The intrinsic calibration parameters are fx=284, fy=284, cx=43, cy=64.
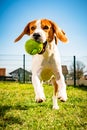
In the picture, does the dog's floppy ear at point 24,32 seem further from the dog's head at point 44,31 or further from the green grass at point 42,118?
the green grass at point 42,118

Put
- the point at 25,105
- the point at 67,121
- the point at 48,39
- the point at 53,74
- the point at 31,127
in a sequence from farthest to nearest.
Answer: the point at 25,105
the point at 53,74
the point at 48,39
the point at 67,121
the point at 31,127

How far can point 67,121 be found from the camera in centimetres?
399

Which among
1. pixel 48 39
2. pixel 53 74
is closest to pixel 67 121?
pixel 53 74

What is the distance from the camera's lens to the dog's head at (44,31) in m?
4.04

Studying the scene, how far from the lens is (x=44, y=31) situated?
4176 millimetres

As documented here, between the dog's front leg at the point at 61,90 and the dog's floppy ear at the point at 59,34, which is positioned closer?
the dog's front leg at the point at 61,90

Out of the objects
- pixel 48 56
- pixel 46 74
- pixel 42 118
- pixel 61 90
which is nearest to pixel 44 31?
pixel 48 56

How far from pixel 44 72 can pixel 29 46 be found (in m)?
0.70

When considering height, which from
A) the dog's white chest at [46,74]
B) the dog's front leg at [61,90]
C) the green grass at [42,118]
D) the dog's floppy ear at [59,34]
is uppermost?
the dog's floppy ear at [59,34]

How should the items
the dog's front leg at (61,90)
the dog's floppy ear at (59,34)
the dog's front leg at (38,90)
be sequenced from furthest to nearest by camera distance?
the dog's floppy ear at (59,34)
the dog's front leg at (61,90)
the dog's front leg at (38,90)

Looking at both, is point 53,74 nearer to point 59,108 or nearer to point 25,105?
point 59,108

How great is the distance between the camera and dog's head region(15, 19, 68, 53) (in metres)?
4.04

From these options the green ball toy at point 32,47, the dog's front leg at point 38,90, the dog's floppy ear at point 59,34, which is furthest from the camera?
the dog's floppy ear at point 59,34

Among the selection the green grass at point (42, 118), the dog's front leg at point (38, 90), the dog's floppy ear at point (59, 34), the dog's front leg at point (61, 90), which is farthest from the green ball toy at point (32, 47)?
the green grass at point (42, 118)
